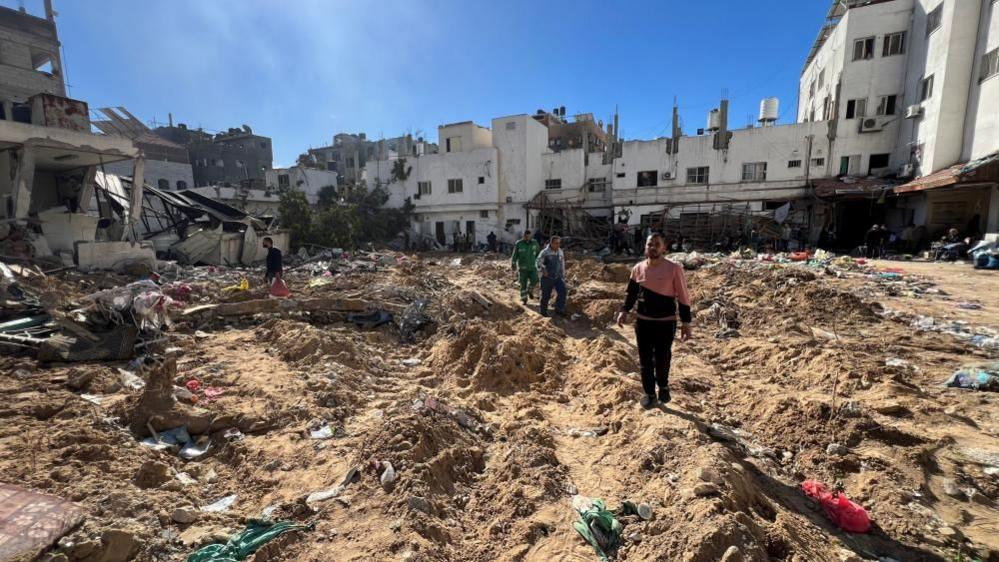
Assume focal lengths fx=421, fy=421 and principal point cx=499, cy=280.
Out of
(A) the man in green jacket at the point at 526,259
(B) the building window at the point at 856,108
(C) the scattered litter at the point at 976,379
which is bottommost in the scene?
(C) the scattered litter at the point at 976,379

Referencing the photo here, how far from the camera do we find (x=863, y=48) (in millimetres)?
19297

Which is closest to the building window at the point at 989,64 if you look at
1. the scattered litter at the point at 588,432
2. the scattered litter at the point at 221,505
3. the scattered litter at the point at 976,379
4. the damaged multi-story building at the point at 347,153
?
the scattered litter at the point at 976,379

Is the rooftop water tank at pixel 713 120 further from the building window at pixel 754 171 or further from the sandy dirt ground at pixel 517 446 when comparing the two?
the sandy dirt ground at pixel 517 446

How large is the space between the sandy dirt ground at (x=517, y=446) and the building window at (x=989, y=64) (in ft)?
48.6

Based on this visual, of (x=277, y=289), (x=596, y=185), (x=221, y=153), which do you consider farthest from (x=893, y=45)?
(x=221, y=153)

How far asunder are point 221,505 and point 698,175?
2436cm

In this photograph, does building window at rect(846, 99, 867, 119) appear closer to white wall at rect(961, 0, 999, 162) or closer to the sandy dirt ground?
white wall at rect(961, 0, 999, 162)

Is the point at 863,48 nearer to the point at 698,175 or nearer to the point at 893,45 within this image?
the point at 893,45

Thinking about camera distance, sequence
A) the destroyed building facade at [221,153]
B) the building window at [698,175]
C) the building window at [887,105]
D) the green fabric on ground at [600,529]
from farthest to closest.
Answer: the destroyed building facade at [221,153], the building window at [698,175], the building window at [887,105], the green fabric on ground at [600,529]

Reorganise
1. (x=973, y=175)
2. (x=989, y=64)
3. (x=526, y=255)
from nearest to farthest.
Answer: (x=526, y=255) < (x=973, y=175) < (x=989, y=64)

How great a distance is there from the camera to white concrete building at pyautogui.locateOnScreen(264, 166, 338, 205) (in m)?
31.5

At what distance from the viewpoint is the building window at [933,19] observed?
1623 centimetres

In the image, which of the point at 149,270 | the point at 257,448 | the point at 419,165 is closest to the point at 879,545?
Result: the point at 257,448

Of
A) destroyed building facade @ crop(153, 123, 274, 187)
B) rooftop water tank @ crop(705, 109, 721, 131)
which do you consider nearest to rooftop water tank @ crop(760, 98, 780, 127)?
rooftop water tank @ crop(705, 109, 721, 131)
